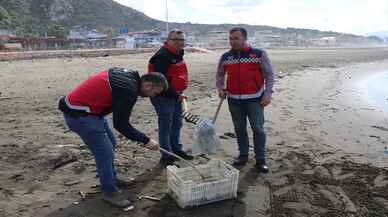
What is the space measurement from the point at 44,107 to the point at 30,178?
4.74 metres

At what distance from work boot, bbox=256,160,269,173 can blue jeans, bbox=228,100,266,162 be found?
0.10ft

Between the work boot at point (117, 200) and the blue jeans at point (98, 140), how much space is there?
7cm

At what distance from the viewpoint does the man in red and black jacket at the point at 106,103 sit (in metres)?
4.07

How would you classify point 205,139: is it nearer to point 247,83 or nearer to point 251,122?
point 251,122

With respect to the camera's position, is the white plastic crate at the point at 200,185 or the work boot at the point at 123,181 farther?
the work boot at the point at 123,181

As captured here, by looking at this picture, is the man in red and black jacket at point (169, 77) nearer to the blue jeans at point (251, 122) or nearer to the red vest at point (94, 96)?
the blue jeans at point (251, 122)

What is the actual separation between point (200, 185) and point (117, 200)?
975 mm

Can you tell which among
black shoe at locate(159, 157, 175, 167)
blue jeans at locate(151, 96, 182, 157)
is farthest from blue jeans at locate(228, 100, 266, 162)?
black shoe at locate(159, 157, 175, 167)

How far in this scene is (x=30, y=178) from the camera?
5324mm

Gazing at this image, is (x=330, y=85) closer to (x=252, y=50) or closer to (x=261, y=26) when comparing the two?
(x=252, y=50)

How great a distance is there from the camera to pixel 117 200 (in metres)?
4.57

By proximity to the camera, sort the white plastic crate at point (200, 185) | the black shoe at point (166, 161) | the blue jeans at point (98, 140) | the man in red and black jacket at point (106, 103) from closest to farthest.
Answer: the man in red and black jacket at point (106, 103) < the blue jeans at point (98, 140) < the white plastic crate at point (200, 185) < the black shoe at point (166, 161)

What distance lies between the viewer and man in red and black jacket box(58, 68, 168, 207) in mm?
4066

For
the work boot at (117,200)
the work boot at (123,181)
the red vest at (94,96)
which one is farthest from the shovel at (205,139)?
the red vest at (94,96)
